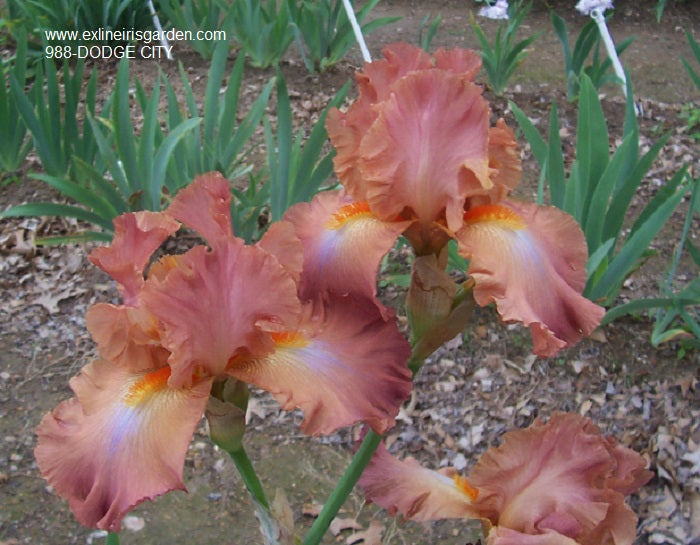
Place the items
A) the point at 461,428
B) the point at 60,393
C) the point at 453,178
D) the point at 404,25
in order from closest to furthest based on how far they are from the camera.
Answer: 1. the point at 453,178
2. the point at 461,428
3. the point at 60,393
4. the point at 404,25

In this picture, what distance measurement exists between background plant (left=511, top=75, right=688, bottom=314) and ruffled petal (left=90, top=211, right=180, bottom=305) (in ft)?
4.54

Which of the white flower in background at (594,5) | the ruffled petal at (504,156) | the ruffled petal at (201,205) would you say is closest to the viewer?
the ruffled petal at (201,205)

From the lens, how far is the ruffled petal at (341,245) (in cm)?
88

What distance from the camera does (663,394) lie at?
2.20 meters

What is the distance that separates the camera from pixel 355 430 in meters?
2.16

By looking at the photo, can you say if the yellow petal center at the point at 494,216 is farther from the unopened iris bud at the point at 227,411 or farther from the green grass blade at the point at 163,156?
the green grass blade at the point at 163,156

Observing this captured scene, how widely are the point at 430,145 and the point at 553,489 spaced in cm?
45

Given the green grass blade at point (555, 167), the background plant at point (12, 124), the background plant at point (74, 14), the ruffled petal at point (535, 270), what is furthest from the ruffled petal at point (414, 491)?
the background plant at point (74, 14)

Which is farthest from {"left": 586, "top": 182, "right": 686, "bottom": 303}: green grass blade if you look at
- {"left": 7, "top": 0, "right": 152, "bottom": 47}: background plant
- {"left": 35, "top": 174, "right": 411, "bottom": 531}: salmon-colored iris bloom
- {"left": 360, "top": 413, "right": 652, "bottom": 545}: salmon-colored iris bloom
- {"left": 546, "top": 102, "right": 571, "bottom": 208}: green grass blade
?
{"left": 7, "top": 0, "right": 152, "bottom": 47}: background plant

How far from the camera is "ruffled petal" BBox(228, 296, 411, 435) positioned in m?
0.79

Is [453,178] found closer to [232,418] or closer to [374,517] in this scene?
[232,418]

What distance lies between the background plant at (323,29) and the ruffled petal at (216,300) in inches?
116

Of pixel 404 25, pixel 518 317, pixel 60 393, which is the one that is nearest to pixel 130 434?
pixel 518 317

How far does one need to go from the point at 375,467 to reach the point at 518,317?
0.40 metres
